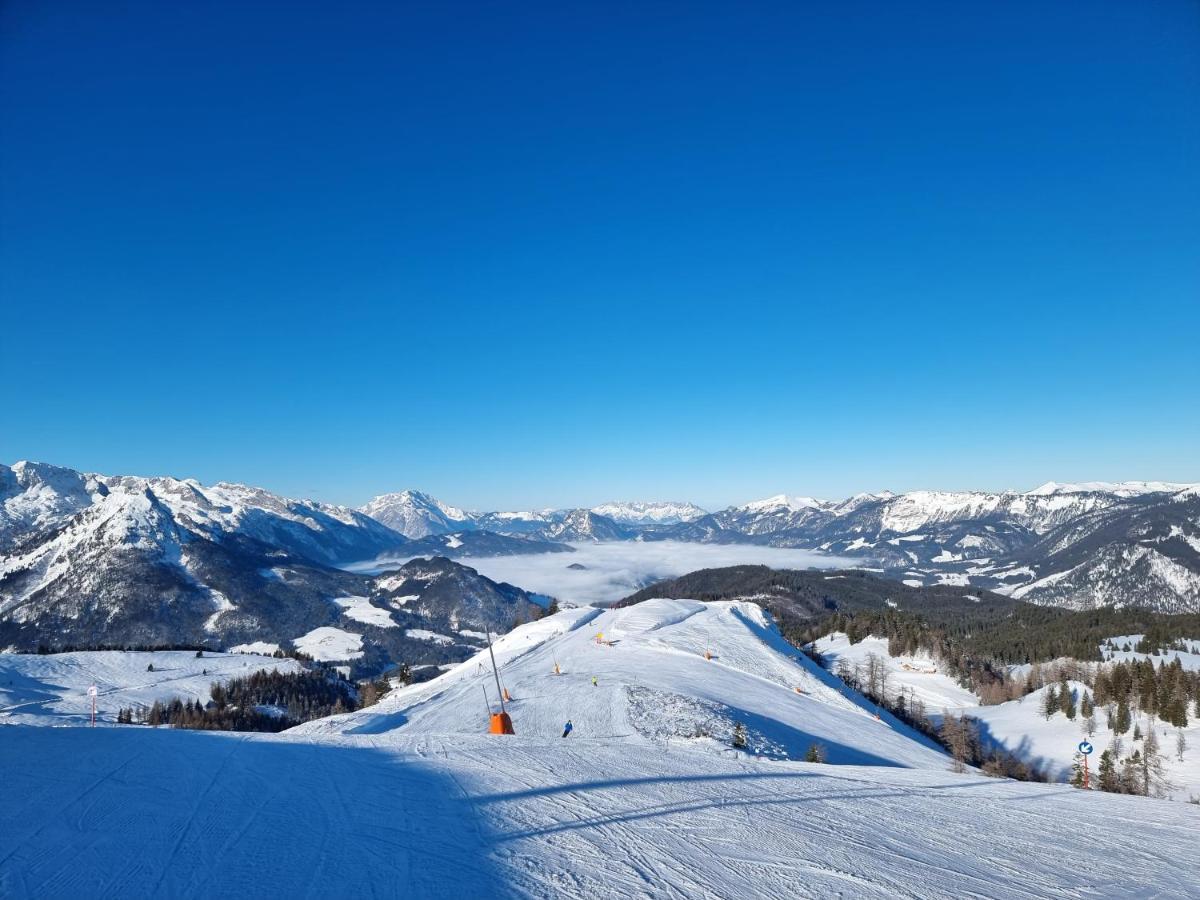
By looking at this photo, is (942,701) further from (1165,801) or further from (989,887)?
(989,887)

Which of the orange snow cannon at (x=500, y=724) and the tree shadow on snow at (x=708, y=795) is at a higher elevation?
the tree shadow on snow at (x=708, y=795)

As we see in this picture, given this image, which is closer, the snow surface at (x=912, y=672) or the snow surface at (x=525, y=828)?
the snow surface at (x=525, y=828)

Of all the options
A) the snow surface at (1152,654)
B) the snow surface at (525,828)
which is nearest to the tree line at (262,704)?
the snow surface at (525,828)

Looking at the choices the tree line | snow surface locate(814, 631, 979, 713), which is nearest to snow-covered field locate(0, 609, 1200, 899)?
the tree line

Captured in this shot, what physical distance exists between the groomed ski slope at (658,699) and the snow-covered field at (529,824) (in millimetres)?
7579

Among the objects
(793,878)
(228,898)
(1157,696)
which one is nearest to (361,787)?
(228,898)

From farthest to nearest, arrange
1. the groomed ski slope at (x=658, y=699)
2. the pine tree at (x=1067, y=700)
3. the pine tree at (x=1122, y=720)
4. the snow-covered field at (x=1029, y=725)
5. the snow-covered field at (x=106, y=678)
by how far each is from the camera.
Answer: the snow-covered field at (x=106, y=678) → the pine tree at (x=1067, y=700) → the pine tree at (x=1122, y=720) → the snow-covered field at (x=1029, y=725) → the groomed ski slope at (x=658, y=699)

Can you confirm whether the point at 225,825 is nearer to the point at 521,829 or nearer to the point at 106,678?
the point at 521,829

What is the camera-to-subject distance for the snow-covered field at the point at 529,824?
25.3ft

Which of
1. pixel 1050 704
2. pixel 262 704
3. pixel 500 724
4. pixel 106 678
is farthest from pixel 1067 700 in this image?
pixel 106 678

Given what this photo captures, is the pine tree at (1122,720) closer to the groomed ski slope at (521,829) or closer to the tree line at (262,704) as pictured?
the groomed ski slope at (521,829)

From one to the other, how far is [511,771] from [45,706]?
134839 millimetres

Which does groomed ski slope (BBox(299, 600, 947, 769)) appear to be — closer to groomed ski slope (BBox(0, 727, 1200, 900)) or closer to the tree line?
groomed ski slope (BBox(0, 727, 1200, 900))

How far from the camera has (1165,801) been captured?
578 inches
